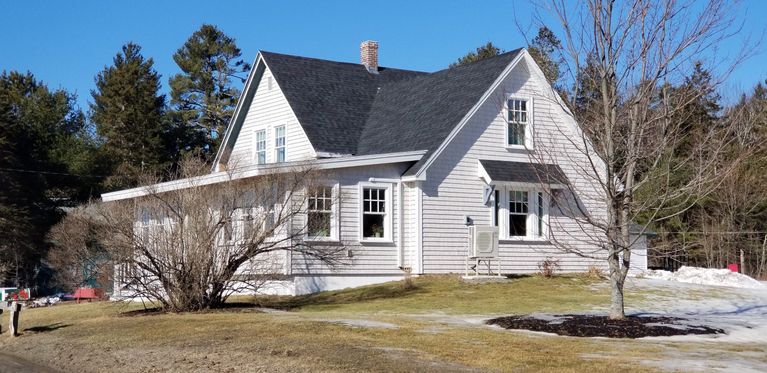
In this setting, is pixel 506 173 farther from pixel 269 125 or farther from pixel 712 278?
pixel 269 125

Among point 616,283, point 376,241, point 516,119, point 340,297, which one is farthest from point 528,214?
point 616,283

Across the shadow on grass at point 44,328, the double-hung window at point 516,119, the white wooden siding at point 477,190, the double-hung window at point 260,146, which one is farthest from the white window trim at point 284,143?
the shadow on grass at point 44,328

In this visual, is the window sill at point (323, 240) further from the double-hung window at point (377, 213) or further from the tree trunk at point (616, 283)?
the tree trunk at point (616, 283)

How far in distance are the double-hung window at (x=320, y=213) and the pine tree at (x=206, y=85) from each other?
32312mm

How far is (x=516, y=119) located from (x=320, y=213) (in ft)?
24.7

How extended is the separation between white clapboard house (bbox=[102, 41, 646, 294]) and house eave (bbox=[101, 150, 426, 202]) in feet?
0.20

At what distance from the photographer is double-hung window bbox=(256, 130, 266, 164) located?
108 ft

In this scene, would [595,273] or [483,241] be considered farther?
Answer: [595,273]

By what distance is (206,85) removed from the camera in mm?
61188

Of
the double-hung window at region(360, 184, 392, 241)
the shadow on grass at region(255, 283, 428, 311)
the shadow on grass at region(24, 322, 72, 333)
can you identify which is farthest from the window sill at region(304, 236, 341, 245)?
the shadow on grass at region(24, 322, 72, 333)

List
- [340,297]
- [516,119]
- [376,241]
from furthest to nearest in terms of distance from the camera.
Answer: [516,119] → [376,241] → [340,297]

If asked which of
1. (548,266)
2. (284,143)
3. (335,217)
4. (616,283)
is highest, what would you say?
(284,143)

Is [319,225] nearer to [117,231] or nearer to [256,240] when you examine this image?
[256,240]

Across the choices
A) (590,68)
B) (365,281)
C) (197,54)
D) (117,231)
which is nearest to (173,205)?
(117,231)
